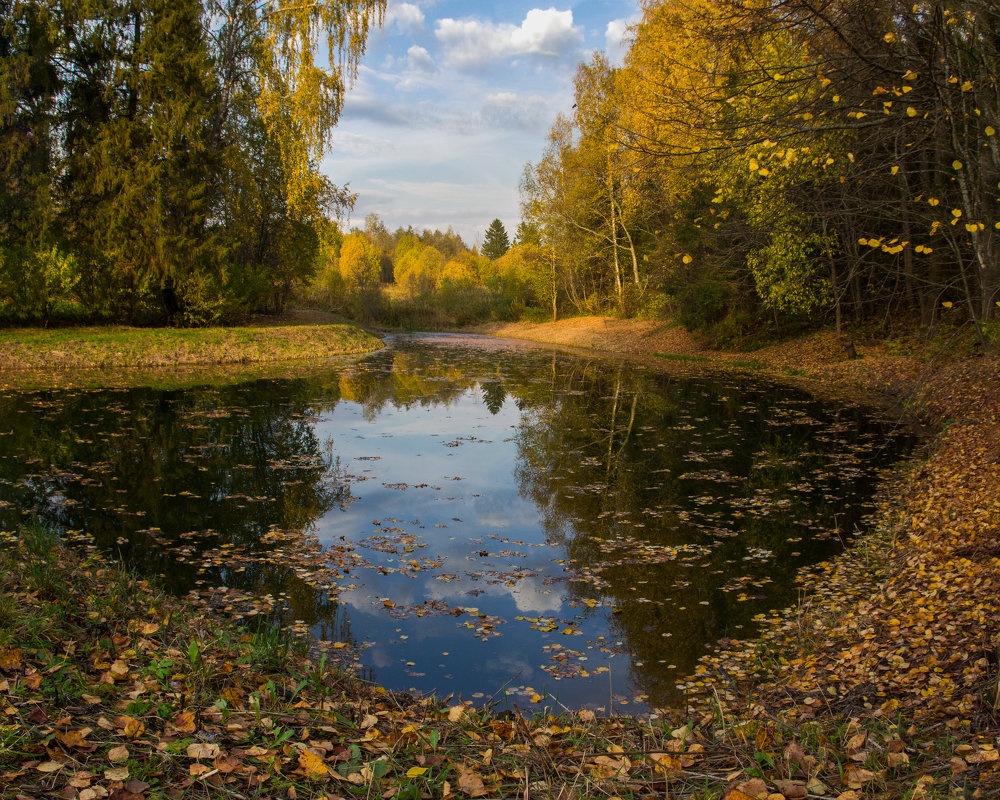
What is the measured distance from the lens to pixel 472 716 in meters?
3.68

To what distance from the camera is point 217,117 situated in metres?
23.7

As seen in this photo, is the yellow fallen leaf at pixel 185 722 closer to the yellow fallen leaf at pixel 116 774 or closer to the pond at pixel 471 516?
the yellow fallen leaf at pixel 116 774

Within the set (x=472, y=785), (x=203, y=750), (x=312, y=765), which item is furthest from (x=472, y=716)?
(x=203, y=750)

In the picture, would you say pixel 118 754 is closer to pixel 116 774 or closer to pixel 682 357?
pixel 116 774

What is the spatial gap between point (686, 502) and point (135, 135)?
916 inches

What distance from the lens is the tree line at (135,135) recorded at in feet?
67.9

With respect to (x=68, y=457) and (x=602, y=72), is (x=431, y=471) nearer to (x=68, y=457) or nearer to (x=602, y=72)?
(x=68, y=457)

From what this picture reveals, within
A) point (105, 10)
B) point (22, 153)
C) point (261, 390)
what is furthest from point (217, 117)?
point (261, 390)

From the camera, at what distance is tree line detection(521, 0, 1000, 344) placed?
6.94m

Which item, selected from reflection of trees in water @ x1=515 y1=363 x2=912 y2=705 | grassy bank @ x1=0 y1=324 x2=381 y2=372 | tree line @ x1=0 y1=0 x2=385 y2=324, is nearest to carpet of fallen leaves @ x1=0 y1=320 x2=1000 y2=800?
reflection of trees in water @ x1=515 y1=363 x2=912 y2=705

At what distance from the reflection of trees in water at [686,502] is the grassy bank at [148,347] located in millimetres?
13325

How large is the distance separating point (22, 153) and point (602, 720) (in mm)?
25533

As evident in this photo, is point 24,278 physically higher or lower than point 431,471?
higher

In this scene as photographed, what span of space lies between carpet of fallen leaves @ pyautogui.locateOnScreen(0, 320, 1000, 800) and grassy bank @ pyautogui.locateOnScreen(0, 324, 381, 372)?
1724cm
